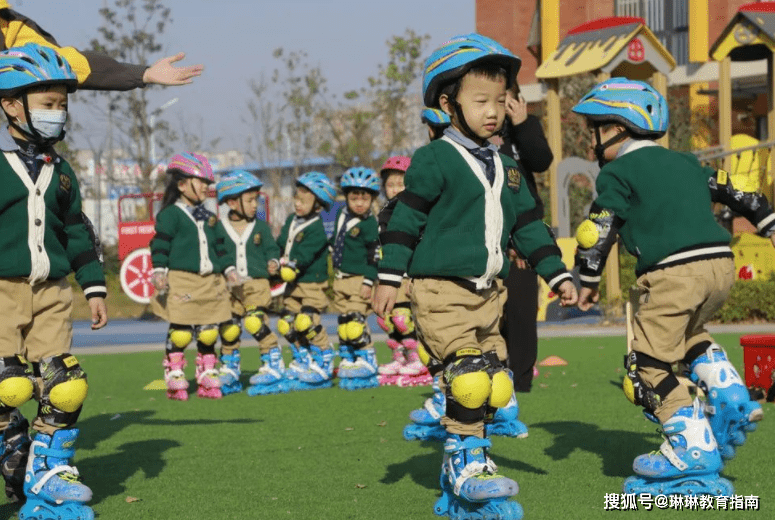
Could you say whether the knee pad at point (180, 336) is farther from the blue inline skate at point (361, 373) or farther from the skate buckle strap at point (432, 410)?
the skate buckle strap at point (432, 410)

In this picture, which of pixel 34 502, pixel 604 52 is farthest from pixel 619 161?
pixel 604 52

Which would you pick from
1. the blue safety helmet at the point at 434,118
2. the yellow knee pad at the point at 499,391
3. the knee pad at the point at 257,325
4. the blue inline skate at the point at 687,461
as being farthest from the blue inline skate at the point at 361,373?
the yellow knee pad at the point at 499,391

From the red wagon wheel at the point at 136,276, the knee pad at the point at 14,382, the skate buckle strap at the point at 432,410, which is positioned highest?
the knee pad at the point at 14,382

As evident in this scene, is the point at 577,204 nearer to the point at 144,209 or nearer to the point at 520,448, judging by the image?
the point at 144,209

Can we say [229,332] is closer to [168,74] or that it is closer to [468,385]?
[168,74]

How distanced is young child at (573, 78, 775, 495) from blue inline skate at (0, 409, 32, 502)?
2.96 metres

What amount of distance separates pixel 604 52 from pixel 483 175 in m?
15.2

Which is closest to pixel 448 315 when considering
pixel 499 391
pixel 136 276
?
pixel 499 391

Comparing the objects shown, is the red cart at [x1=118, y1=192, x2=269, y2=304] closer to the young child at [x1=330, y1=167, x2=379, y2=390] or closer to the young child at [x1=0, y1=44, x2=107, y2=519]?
the young child at [x1=330, y1=167, x2=379, y2=390]

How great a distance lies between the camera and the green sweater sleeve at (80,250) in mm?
5594

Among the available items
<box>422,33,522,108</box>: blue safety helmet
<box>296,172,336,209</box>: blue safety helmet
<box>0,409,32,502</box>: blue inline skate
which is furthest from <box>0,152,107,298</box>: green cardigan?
<box>296,172,336,209</box>: blue safety helmet

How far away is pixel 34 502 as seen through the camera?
512cm

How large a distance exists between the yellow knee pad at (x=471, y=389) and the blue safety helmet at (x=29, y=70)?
2.48 m

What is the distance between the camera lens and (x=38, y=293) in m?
5.32
